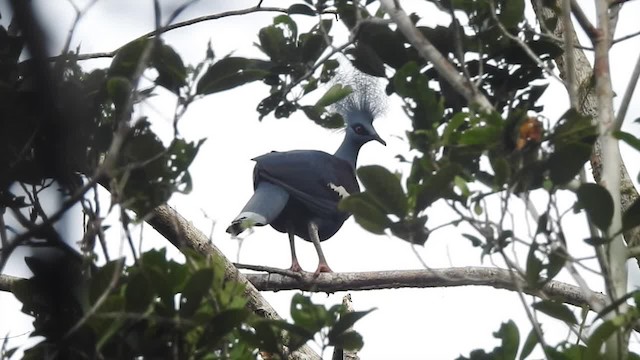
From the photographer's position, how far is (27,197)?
7.45 feet

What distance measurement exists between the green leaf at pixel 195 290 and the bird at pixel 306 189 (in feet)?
11.1

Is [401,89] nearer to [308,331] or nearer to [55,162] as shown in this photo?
[308,331]

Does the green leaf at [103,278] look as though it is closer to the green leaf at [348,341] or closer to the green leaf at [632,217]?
the green leaf at [348,341]

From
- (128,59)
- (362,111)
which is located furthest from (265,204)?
(128,59)

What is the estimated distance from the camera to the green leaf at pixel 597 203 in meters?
2.15

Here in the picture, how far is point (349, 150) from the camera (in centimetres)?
641

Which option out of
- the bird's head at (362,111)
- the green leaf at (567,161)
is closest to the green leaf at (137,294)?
the green leaf at (567,161)

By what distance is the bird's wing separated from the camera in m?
5.75

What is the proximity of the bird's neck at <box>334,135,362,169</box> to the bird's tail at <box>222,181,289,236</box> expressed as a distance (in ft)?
2.45

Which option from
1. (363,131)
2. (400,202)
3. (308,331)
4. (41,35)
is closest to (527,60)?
(400,202)

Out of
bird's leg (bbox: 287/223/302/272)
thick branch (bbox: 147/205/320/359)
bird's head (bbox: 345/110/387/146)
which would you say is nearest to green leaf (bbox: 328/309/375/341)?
thick branch (bbox: 147/205/320/359)

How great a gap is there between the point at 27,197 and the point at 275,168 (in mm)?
3529

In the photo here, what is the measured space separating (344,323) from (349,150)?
4.19 meters

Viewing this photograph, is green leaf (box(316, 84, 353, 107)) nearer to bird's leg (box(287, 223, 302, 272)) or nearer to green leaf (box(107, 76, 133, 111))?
green leaf (box(107, 76, 133, 111))
